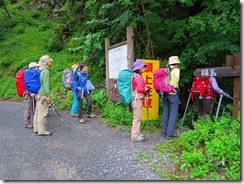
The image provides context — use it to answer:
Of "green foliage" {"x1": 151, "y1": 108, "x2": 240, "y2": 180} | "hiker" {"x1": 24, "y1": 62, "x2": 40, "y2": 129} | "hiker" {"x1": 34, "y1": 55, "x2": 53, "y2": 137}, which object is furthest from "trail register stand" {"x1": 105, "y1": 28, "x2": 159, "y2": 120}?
"hiker" {"x1": 24, "y1": 62, "x2": 40, "y2": 129}

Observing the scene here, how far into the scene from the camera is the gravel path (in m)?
4.49

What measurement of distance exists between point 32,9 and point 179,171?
21649 mm

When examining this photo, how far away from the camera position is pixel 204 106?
689 cm

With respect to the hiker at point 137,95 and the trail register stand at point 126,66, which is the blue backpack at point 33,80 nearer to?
the hiker at point 137,95

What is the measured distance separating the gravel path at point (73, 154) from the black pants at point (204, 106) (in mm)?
1413

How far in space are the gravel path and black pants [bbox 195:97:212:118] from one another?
1413 millimetres

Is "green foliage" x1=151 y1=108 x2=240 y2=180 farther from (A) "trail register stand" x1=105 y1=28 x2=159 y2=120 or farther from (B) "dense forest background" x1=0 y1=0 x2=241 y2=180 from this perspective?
(A) "trail register stand" x1=105 y1=28 x2=159 y2=120

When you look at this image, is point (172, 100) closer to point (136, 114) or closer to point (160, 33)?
point (136, 114)

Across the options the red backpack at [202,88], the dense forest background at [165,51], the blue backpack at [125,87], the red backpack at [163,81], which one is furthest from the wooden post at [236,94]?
the blue backpack at [125,87]

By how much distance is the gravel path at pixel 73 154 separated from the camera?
4.49m

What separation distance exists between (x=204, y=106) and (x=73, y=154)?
11.2 ft

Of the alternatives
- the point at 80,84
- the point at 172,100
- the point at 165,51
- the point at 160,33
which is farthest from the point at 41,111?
the point at 165,51

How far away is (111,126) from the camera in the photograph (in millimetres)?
7371

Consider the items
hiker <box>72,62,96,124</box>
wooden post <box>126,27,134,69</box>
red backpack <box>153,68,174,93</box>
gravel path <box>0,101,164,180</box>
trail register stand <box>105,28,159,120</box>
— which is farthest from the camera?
hiker <box>72,62,96,124</box>
